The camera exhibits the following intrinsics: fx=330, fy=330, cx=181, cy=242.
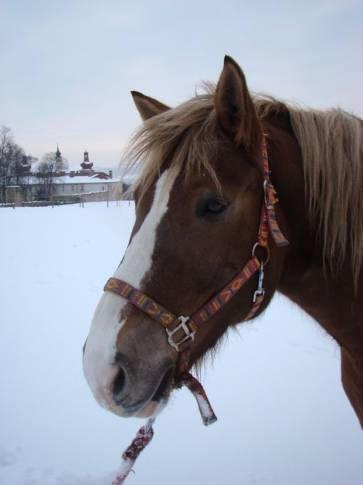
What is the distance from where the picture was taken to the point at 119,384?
1.21m

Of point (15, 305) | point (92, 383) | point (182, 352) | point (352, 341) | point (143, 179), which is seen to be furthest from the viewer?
point (15, 305)

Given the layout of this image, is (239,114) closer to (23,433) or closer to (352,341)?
(352,341)

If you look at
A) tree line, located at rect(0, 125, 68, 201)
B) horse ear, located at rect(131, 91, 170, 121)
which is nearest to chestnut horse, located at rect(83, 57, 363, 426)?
horse ear, located at rect(131, 91, 170, 121)

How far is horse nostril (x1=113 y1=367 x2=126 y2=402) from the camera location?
3.90ft

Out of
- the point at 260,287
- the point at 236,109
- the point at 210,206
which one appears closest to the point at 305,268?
the point at 260,287

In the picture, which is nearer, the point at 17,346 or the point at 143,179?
the point at 143,179

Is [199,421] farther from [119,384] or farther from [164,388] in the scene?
[119,384]

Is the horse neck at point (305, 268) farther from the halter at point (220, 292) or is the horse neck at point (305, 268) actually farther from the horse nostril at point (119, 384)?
the horse nostril at point (119, 384)

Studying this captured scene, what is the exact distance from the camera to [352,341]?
5.65 feet

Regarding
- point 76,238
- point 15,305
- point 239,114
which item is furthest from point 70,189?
point 239,114

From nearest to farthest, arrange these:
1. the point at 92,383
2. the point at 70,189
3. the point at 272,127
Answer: the point at 92,383, the point at 272,127, the point at 70,189

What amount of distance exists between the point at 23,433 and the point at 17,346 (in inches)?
62.1

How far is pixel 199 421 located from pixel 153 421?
80.9 inches

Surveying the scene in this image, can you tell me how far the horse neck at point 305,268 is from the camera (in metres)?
1.54
